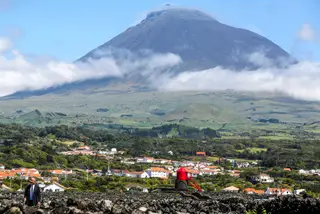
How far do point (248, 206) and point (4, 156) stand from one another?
261ft

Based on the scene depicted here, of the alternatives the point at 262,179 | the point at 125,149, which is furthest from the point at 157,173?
the point at 125,149

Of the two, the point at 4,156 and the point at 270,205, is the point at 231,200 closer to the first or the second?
the point at 270,205

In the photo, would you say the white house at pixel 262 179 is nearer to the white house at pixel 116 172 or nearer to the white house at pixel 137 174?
the white house at pixel 137 174

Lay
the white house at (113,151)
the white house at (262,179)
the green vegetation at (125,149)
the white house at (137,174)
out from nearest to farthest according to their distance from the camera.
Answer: the white house at (262,179)
the white house at (137,174)
the green vegetation at (125,149)
the white house at (113,151)

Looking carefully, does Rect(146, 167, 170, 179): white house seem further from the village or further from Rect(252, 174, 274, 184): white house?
Rect(252, 174, 274, 184): white house

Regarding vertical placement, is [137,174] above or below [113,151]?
above

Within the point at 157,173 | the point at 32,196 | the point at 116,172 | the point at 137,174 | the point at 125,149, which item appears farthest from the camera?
the point at 125,149

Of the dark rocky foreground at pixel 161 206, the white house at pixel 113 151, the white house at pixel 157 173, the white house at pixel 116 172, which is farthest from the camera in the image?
the white house at pixel 113 151

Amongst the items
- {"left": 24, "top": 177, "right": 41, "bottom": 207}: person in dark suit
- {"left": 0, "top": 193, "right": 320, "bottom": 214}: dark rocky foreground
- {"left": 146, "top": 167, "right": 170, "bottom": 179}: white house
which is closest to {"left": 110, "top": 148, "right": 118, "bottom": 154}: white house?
{"left": 146, "top": 167, "right": 170, "bottom": 179}: white house

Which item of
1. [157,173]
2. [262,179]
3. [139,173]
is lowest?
[262,179]

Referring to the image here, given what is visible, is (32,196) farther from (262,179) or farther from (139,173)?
(139,173)

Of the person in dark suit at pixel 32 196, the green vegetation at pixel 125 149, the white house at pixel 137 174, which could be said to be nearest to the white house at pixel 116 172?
the white house at pixel 137 174

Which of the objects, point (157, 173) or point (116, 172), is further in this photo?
point (116, 172)

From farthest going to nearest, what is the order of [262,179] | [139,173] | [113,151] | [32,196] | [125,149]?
1. [125,149]
2. [113,151]
3. [139,173]
4. [262,179]
5. [32,196]
